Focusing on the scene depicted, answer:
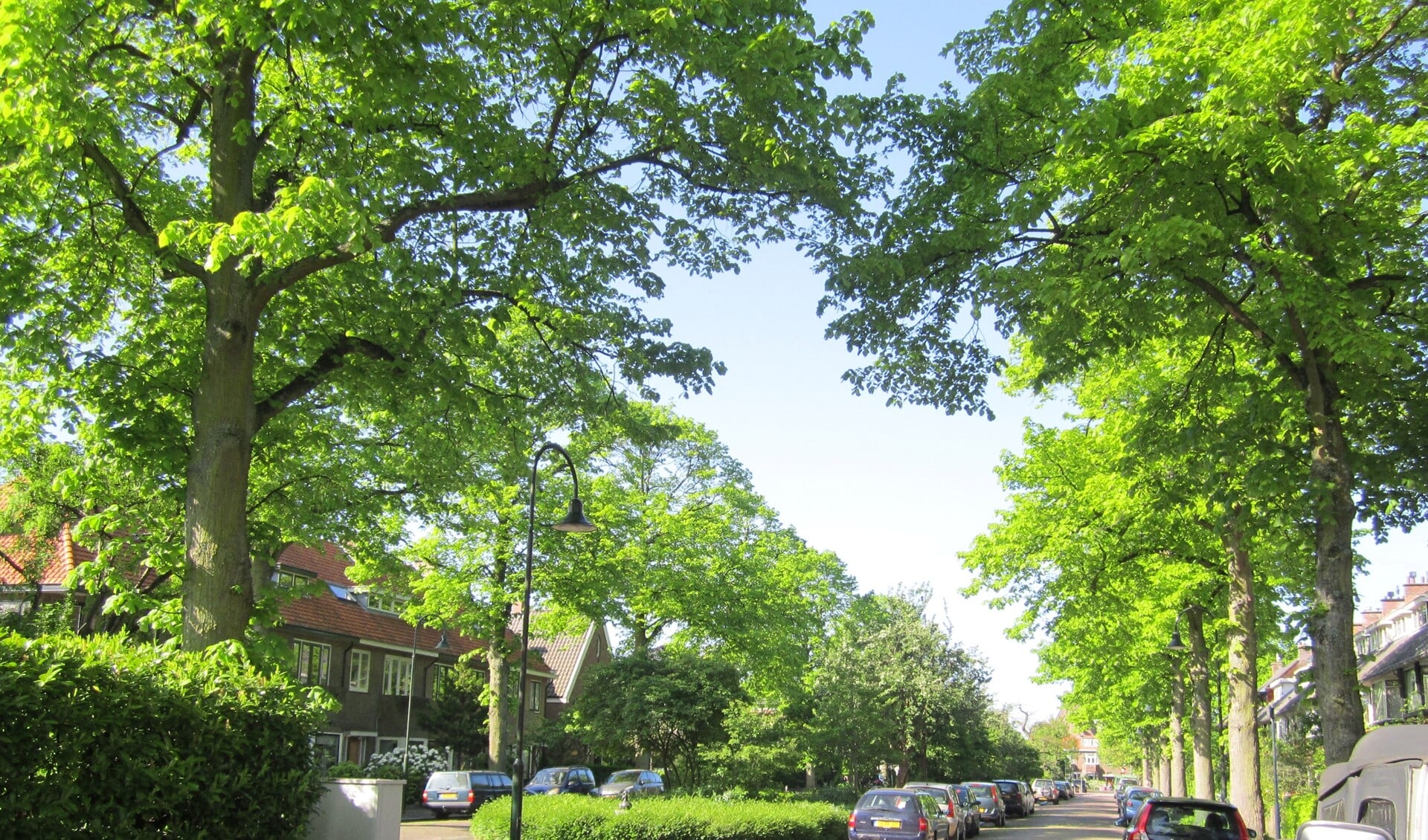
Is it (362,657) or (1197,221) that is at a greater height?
(1197,221)

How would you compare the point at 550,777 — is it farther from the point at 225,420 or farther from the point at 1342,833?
the point at 1342,833

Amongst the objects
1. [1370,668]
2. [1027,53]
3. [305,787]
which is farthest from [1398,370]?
[1370,668]

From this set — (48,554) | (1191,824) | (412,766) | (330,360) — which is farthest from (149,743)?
(412,766)

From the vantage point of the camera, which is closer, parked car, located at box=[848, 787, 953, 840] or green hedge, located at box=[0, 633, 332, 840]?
green hedge, located at box=[0, 633, 332, 840]

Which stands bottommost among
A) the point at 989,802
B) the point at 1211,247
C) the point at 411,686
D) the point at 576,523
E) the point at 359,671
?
the point at 989,802

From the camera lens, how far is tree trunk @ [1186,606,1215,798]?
28.5 metres

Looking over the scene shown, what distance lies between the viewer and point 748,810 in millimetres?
19281

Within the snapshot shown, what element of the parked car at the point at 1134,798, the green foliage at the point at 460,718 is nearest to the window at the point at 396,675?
the green foliage at the point at 460,718

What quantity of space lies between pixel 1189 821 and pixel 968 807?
16.2 metres

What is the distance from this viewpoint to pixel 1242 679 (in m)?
22.6

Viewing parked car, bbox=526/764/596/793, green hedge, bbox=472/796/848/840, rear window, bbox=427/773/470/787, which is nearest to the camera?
green hedge, bbox=472/796/848/840

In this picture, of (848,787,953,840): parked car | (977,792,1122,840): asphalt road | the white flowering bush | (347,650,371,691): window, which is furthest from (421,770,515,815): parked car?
(977,792,1122,840): asphalt road

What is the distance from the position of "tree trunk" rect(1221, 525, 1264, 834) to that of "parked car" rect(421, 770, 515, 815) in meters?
20.4

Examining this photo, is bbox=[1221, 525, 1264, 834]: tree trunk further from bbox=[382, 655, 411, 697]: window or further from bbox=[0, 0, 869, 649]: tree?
bbox=[382, 655, 411, 697]: window
